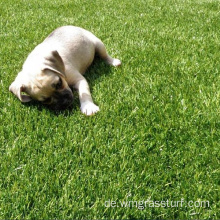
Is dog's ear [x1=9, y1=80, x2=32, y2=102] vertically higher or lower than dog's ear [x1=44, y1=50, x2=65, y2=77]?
lower

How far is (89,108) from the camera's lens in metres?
3.51

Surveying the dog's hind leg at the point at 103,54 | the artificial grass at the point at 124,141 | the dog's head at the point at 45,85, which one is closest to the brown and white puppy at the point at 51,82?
the dog's head at the point at 45,85

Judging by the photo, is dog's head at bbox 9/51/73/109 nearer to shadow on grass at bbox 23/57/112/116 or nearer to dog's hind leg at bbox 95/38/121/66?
shadow on grass at bbox 23/57/112/116

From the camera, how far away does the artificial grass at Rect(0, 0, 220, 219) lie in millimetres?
2324

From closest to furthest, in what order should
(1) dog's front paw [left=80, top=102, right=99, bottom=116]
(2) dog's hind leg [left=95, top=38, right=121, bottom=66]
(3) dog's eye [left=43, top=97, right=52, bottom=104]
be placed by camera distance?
Answer: (1) dog's front paw [left=80, top=102, right=99, bottom=116], (3) dog's eye [left=43, top=97, right=52, bottom=104], (2) dog's hind leg [left=95, top=38, right=121, bottom=66]

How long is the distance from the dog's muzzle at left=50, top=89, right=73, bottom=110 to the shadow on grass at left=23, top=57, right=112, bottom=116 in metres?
0.05

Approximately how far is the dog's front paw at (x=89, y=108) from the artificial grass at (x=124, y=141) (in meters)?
0.07

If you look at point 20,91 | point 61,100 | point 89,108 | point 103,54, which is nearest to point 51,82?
point 61,100

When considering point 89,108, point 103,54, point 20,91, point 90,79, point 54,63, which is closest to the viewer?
point 89,108

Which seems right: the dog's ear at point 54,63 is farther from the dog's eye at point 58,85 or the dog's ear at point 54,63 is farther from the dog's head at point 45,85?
the dog's eye at point 58,85

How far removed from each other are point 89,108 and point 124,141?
75 centimetres

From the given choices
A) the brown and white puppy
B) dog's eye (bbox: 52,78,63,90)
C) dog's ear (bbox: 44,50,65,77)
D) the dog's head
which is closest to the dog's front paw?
the brown and white puppy

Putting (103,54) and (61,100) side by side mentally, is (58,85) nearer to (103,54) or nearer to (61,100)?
(61,100)

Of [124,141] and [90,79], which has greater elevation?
[124,141]
